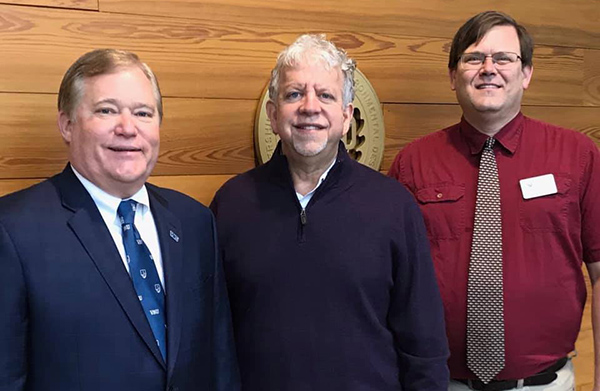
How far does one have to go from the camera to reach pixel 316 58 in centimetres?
147

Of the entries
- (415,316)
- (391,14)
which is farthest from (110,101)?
(391,14)

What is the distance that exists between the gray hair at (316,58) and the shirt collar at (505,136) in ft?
1.30

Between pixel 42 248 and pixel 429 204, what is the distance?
977mm

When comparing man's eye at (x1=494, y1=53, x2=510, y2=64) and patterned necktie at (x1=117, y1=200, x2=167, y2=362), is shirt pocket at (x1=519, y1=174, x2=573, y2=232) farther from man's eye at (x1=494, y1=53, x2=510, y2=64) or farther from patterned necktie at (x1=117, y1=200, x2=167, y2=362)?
patterned necktie at (x1=117, y1=200, x2=167, y2=362)

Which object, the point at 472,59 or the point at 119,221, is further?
the point at 472,59

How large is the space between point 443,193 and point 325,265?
0.45 metres

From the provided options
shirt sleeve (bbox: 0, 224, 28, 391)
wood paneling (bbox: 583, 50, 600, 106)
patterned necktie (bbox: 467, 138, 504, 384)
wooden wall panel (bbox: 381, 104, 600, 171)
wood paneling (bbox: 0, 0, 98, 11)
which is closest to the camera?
shirt sleeve (bbox: 0, 224, 28, 391)

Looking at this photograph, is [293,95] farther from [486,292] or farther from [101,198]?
[486,292]

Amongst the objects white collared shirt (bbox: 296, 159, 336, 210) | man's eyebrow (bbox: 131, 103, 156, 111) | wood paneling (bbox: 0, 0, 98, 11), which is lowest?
white collared shirt (bbox: 296, 159, 336, 210)

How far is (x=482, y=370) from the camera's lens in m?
1.67

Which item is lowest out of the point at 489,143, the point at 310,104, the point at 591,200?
the point at 591,200

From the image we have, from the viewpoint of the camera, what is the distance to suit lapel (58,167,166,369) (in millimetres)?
1184

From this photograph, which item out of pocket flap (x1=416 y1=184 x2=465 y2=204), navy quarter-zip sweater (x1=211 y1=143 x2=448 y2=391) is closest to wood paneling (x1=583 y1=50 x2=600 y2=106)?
pocket flap (x1=416 y1=184 x2=465 y2=204)

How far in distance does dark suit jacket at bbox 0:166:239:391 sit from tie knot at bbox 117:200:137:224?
0.16 ft
